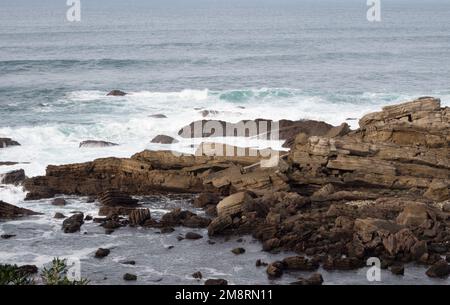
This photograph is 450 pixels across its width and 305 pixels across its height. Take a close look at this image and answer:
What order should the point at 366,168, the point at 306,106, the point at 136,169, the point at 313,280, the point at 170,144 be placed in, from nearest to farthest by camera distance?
the point at 313,280 → the point at 366,168 → the point at 136,169 → the point at 170,144 → the point at 306,106

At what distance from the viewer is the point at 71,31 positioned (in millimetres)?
131250

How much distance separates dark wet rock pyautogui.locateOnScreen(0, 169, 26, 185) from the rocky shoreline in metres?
1.00

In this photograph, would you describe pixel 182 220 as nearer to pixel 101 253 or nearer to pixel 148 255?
pixel 148 255

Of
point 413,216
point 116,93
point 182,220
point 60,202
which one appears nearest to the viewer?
point 413,216

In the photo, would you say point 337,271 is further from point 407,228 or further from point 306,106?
point 306,106

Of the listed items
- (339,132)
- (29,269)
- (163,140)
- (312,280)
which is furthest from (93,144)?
(312,280)

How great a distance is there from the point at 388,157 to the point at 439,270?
376 inches

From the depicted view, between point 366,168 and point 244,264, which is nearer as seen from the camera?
point 244,264

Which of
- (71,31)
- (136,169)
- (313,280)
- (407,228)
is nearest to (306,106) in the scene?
(136,169)

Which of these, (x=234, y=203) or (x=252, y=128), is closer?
(x=234, y=203)

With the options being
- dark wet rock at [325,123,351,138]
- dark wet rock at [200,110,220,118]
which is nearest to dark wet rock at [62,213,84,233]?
dark wet rock at [325,123,351,138]

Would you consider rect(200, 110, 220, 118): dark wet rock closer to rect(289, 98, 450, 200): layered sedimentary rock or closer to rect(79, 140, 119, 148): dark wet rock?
rect(79, 140, 119, 148): dark wet rock

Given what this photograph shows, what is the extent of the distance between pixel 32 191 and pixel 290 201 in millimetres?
12074

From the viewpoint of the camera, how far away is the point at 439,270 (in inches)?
1016
